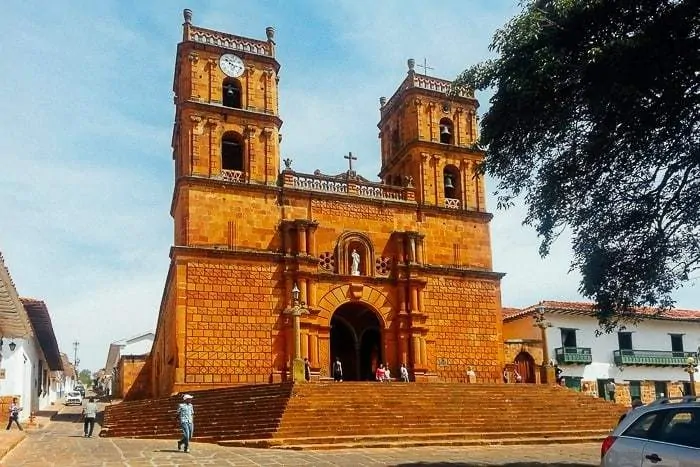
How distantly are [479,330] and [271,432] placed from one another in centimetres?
1298

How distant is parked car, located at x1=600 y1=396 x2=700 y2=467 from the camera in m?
6.52

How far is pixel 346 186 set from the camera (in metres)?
27.9

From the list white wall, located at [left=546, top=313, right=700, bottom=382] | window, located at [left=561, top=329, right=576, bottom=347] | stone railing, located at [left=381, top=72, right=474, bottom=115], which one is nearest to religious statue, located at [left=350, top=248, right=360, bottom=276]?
stone railing, located at [left=381, top=72, right=474, bottom=115]

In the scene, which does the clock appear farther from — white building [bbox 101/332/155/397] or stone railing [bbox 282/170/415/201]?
white building [bbox 101/332/155/397]

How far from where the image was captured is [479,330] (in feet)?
92.0

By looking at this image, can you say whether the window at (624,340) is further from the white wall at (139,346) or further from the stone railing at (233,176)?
the white wall at (139,346)

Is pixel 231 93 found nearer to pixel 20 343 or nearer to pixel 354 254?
pixel 354 254

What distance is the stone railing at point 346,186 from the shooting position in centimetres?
2727

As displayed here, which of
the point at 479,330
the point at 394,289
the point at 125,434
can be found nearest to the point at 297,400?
the point at 125,434

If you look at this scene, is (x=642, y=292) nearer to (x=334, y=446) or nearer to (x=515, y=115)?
(x=515, y=115)

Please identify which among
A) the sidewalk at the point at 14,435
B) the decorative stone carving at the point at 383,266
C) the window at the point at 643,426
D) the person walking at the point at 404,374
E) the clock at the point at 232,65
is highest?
the clock at the point at 232,65

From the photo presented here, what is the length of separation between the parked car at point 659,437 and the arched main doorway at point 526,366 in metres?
24.3

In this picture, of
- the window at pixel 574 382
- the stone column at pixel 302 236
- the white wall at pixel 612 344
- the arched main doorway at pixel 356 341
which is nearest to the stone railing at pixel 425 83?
the stone column at pixel 302 236

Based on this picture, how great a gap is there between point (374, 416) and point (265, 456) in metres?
5.30
